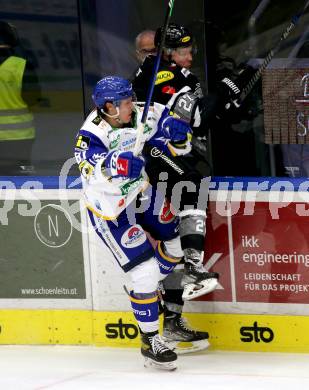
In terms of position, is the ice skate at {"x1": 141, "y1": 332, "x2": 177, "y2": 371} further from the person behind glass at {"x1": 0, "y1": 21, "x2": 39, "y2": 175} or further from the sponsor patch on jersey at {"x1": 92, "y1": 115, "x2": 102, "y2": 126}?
the person behind glass at {"x1": 0, "y1": 21, "x2": 39, "y2": 175}

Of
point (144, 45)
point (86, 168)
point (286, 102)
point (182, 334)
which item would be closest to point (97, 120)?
point (86, 168)

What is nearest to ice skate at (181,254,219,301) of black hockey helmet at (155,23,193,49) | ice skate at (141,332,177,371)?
ice skate at (141,332,177,371)

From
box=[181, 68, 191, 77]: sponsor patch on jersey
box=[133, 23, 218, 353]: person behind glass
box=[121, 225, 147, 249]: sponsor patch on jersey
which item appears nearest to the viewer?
box=[121, 225, 147, 249]: sponsor patch on jersey

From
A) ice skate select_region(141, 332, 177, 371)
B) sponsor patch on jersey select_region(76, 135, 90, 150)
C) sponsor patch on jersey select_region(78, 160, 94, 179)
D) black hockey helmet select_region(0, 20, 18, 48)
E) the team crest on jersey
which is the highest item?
black hockey helmet select_region(0, 20, 18, 48)

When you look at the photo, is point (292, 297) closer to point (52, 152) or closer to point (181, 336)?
point (181, 336)

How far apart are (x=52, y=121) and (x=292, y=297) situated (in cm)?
165

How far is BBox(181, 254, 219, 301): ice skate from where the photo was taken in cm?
641

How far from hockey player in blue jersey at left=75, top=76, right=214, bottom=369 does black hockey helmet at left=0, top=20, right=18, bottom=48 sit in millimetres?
1147

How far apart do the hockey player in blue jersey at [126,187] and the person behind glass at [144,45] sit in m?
0.57

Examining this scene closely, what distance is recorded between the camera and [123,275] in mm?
6898

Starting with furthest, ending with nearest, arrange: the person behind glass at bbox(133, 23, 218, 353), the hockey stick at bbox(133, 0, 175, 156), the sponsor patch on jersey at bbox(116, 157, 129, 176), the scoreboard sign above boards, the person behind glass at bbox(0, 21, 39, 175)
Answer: the person behind glass at bbox(0, 21, 39, 175) < the scoreboard sign above boards < the person behind glass at bbox(133, 23, 218, 353) < the hockey stick at bbox(133, 0, 175, 156) < the sponsor patch on jersey at bbox(116, 157, 129, 176)

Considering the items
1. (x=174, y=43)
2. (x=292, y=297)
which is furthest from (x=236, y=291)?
(x=174, y=43)

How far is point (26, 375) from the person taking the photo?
6.57 meters

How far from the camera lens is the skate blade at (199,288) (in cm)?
641
